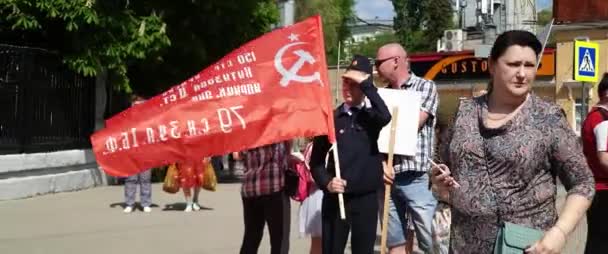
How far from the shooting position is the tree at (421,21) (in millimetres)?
69250

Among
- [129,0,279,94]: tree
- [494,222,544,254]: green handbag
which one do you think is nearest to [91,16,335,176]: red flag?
[494,222,544,254]: green handbag

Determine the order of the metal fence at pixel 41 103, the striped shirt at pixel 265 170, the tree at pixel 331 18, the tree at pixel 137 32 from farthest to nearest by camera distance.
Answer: the tree at pixel 331 18
the tree at pixel 137 32
the metal fence at pixel 41 103
the striped shirt at pixel 265 170

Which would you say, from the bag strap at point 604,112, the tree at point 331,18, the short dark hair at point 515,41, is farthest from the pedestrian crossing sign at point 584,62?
the tree at point 331,18

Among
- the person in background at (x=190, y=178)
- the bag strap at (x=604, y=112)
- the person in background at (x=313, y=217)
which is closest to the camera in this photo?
the bag strap at (x=604, y=112)

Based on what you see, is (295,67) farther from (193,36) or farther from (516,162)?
(193,36)

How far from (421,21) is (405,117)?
68427mm

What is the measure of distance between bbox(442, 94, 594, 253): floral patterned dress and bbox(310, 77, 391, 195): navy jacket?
7.23 ft

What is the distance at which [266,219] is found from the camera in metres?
7.14

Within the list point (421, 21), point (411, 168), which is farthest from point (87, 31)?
point (421, 21)

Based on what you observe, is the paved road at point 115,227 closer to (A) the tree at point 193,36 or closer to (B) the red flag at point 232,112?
(B) the red flag at point 232,112

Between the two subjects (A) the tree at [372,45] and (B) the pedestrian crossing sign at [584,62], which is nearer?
(B) the pedestrian crossing sign at [584,62]

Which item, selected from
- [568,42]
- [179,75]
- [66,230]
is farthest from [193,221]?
[568,42]

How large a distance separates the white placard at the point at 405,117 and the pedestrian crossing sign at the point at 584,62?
7183 mm

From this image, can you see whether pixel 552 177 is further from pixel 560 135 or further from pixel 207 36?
pixel 207 36
